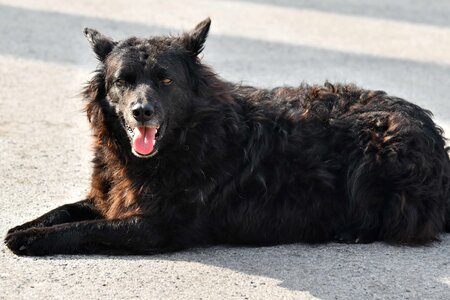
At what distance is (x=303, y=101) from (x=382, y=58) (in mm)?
5145

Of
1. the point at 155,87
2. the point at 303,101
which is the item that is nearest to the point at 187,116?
the point at 155,87

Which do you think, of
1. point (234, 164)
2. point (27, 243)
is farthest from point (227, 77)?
point (27, 243)

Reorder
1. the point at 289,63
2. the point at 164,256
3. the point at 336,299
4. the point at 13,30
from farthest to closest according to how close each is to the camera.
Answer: the point at 13,30 < the point at 289,63 < the point at 164,256 < the point at 336,299

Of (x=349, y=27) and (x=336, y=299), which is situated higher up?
(x=349, y=27)

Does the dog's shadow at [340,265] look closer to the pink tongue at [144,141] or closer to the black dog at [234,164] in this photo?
the black dog at [234,164]

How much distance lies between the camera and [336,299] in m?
5.40

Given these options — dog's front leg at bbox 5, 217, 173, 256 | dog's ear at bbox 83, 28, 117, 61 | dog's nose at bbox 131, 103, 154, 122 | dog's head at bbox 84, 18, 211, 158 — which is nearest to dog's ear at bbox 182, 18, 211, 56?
dog's head at bbox 84, 18, 211, 158

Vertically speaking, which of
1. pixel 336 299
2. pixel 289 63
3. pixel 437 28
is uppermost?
pixel 437 28

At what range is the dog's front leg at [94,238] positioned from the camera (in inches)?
231

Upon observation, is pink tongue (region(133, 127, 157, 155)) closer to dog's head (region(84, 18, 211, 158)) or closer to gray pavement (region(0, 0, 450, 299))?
dog's head (region(84, 18, 211, 158))

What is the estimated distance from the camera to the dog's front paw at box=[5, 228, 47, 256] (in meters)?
5.86

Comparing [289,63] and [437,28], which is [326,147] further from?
[437,28]

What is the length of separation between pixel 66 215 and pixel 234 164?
116cm

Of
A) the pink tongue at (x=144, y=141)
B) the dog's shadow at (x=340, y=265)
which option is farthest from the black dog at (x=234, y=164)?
the dog's shadow at (x=340, y=265)
